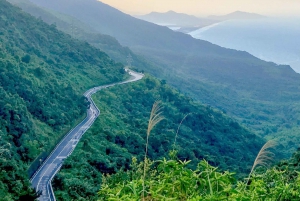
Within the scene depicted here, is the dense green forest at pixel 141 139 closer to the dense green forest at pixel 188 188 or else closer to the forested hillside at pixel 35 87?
the forested hillside at pixel 35 87

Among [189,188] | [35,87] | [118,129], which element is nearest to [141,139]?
[118,129]

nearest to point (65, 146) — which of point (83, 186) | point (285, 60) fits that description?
point (83, 186)

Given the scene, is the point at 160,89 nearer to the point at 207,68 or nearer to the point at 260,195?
the point at 260,195

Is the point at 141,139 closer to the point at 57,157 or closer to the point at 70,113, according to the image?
the point at 70,113

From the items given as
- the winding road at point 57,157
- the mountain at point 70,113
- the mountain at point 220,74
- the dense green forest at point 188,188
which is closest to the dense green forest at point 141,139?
the mountain at point 70,113

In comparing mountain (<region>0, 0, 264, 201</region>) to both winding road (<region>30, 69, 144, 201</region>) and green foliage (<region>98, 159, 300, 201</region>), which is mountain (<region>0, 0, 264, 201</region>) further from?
green foliage (<region>98, 159, 300, 201</region>)

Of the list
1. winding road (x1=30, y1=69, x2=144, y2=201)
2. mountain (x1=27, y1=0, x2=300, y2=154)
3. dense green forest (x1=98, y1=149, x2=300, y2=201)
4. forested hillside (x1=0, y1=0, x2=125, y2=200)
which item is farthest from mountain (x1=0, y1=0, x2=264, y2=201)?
mountain (x1=27, y1=0, x2=300, y2=154)
